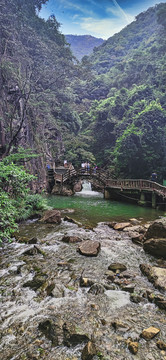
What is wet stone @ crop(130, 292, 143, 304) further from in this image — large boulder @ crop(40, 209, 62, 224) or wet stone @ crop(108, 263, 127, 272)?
large boulder @ crop(40, 209, 62, 224)

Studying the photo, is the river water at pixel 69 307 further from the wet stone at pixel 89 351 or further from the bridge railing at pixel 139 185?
the bridge railing at pixel 139 185

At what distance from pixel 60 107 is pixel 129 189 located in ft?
59.4

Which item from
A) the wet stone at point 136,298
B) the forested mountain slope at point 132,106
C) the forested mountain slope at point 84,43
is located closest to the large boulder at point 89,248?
the wet stone at point 136,298

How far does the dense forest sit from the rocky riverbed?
252 inches

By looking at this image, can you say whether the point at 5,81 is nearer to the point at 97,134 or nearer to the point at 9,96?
the point at 9,96

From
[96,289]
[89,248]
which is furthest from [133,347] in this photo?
[89,248]

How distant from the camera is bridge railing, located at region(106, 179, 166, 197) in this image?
14.1m

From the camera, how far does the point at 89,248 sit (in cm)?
601

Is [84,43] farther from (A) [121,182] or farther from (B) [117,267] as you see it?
(B) [117,267]

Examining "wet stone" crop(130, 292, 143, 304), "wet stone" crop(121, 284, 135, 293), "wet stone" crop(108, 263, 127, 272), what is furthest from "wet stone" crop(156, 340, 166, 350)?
"wet stone" crop(108, 263, 127, 272)

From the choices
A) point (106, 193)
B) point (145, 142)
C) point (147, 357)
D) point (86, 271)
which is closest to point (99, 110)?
point (145, 142)

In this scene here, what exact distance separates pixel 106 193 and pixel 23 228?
12.5m

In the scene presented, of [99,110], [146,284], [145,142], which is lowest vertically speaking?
[146,284]

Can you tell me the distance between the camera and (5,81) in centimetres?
1561
